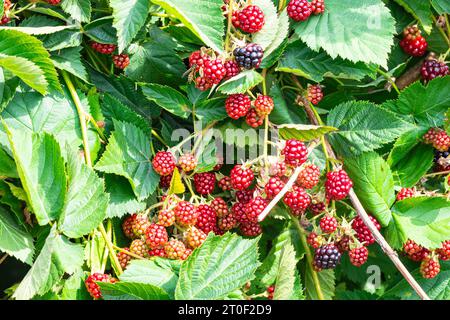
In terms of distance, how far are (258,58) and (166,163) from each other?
1.00 ft

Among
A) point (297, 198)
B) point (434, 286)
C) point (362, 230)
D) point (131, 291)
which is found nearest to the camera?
point (131, 291)

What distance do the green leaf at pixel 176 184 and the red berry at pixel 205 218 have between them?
0.06 metres

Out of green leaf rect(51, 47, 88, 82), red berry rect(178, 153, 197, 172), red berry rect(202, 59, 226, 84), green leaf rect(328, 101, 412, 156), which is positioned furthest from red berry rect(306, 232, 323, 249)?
green leaf rect(51, 47, 88, 82)

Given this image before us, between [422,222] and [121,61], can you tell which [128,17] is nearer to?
[121,61]

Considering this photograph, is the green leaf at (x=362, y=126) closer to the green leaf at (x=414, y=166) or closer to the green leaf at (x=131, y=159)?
the green leaf at (x=414, y=166)

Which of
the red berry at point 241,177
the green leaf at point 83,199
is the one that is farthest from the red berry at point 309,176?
the green leaf at point 83,199

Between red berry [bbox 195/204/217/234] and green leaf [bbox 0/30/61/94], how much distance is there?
1.39ft

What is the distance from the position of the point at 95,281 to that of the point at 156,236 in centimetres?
15

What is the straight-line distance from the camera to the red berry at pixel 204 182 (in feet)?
5.09

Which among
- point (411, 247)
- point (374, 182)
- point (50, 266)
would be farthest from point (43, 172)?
point (411, 247)

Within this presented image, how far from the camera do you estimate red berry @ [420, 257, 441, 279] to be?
1.62 m

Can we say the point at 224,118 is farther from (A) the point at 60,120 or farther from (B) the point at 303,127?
(A) the point at 60,120

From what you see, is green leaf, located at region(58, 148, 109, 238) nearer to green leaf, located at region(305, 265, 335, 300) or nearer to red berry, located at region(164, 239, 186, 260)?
red berry, located at region(164, 239, 186, 260)

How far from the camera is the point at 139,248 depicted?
146cm
